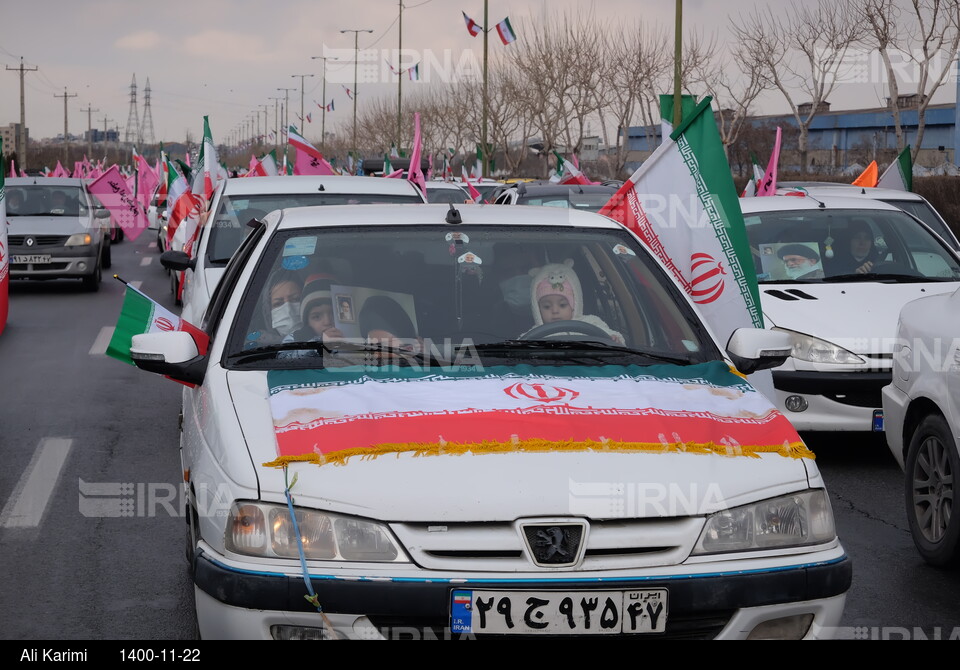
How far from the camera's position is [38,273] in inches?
739

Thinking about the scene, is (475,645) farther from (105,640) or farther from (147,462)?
(147,462)

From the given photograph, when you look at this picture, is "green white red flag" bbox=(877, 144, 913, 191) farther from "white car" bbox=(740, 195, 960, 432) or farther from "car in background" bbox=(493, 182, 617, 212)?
"white car" bbox=(740, 195, 960, 432)

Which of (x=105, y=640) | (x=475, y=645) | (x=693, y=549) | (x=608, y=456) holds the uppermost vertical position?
(x=608, y=456)

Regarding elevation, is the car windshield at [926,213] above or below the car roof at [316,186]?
below

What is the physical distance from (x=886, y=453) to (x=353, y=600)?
562 cm

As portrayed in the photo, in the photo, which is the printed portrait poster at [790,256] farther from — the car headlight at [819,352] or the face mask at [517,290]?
the face mask at [517,290]

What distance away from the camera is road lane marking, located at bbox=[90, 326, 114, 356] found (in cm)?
1283

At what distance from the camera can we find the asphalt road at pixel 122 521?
4879mm

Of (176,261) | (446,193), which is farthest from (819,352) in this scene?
(446,193)

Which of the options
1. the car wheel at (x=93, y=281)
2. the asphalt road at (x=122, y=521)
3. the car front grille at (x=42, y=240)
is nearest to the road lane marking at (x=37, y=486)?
the asphalt road at (x=122, y=521)

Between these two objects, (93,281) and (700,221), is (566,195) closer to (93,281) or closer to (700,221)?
(93,281)

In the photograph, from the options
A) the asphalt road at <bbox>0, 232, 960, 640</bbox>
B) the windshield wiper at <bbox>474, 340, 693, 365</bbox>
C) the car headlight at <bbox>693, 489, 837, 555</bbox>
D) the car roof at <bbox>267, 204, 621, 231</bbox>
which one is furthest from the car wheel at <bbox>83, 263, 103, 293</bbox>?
the car headlight at <bbox>693, 489, 837, 555</bbox>

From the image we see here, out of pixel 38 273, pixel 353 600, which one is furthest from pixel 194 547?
pixel 38 273

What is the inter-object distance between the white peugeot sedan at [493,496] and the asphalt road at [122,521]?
2.97ft
